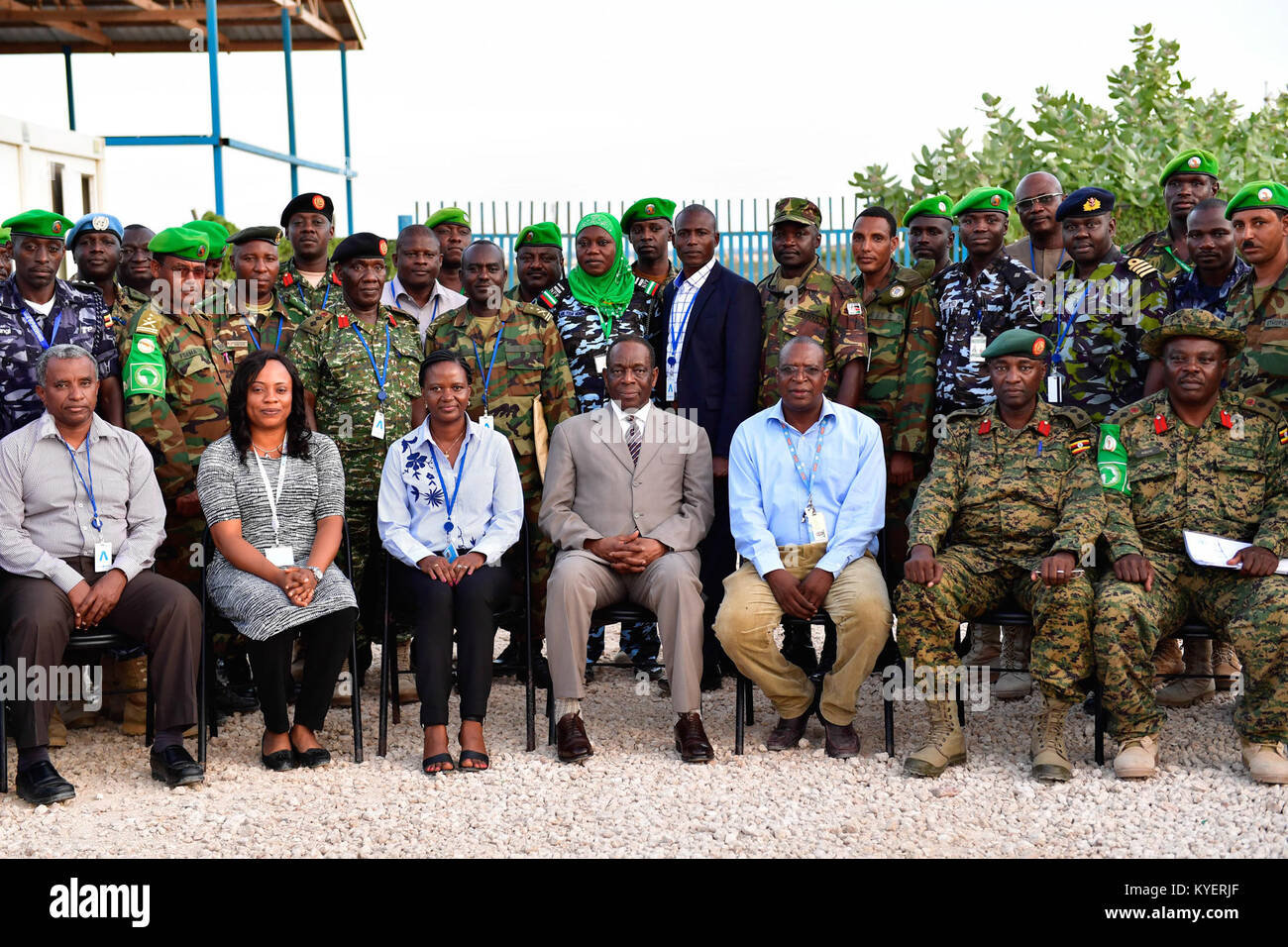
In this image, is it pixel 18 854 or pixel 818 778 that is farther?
pixel 818 778

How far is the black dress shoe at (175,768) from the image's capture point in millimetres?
4719

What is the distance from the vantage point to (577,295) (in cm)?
618

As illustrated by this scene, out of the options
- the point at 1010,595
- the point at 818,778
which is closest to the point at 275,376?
the point at 818,778

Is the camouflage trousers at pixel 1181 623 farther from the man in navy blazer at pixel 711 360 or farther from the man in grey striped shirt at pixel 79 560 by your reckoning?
the man in grey striped shirt at pixel 79 560

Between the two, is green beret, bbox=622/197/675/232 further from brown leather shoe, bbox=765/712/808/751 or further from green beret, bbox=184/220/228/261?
brown leather shoe, bbox=765/712/808/751

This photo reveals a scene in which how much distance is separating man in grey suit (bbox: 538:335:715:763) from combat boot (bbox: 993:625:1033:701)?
1.67 metres

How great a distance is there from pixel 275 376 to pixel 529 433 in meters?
1.32

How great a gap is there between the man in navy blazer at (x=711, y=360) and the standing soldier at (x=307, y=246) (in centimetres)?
181

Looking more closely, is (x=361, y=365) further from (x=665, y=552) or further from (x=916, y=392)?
(x=916, y=392)

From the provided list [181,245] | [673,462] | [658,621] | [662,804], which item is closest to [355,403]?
[181,245]

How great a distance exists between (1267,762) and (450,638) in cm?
325

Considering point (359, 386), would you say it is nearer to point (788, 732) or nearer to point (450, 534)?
point (450, 534)

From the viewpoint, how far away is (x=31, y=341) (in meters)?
5.39

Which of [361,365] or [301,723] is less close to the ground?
[361,365]
